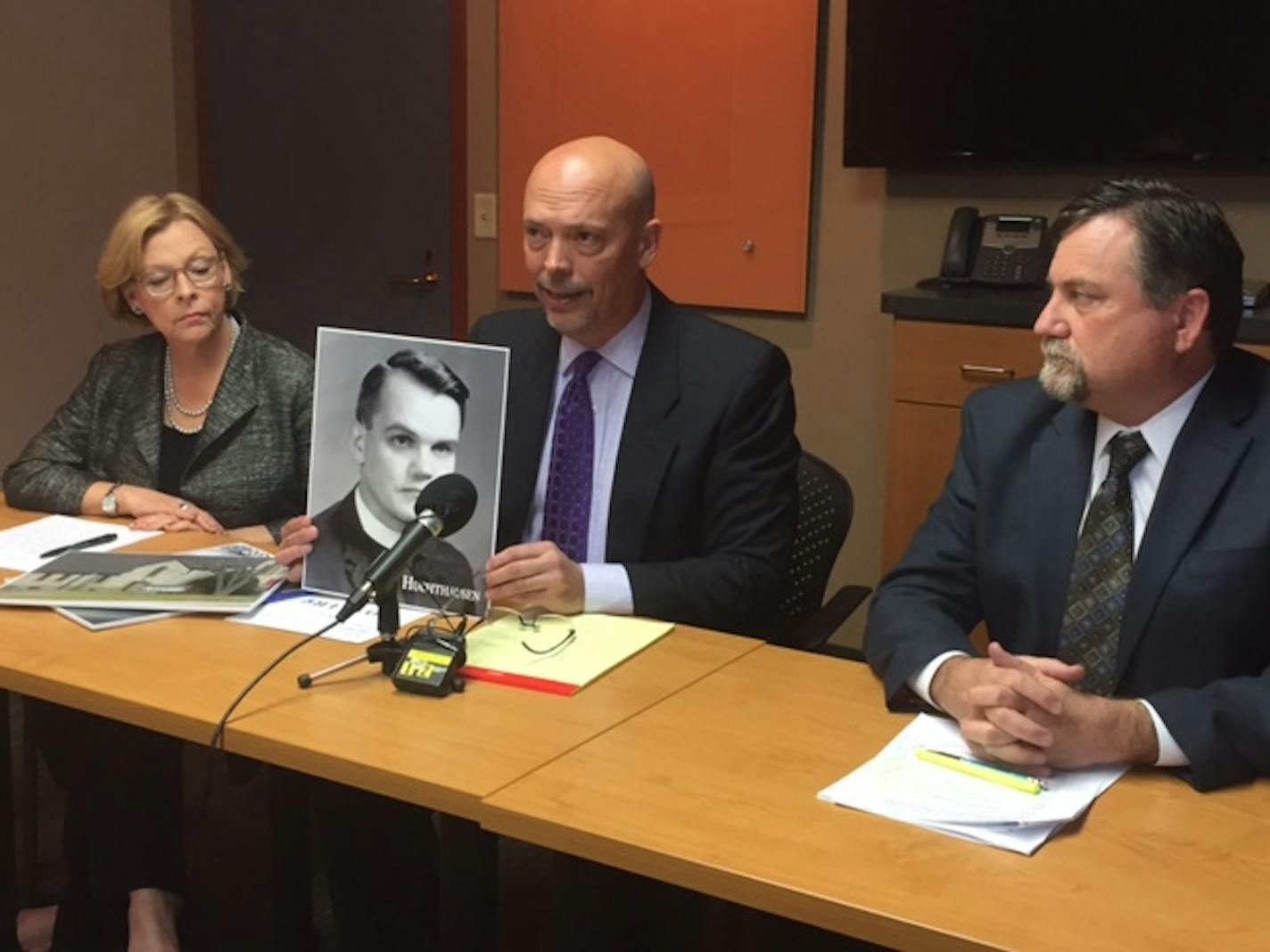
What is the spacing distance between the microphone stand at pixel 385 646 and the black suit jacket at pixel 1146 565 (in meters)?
0.62

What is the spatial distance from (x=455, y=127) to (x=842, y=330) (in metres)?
1.48

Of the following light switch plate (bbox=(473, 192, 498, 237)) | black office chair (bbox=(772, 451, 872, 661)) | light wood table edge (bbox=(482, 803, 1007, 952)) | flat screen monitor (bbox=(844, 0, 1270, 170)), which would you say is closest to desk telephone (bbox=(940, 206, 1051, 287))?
flat screen monitor (bbox=(844, 0, 1270, 170))

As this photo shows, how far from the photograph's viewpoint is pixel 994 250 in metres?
3.53

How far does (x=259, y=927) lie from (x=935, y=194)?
2.41m

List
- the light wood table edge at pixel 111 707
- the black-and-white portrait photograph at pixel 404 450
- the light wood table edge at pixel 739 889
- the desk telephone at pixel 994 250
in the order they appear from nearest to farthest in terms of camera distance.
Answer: the light wood table edge at pixel 739 889 < the light wood table edge at pixel 111 707 < the black-and-white portrait photograph at pixel 404 450 < the desk telephone at pixel 994 250

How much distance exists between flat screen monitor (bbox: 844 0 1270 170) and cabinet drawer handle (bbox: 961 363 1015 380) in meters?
0.59

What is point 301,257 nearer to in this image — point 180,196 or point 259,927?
point 180,196

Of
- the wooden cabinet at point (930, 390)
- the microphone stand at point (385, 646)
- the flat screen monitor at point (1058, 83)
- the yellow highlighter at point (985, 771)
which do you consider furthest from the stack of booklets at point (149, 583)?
the flat screen monitor at point (1058, 83)

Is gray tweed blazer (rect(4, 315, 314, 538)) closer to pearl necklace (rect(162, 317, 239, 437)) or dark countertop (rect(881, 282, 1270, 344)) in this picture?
pearl necklace (rect(162, 317, 239, 437))

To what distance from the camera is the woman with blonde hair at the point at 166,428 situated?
2.52 metres

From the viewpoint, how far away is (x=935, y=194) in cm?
375

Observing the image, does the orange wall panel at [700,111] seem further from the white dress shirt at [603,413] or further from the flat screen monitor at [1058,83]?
the white dress shirt at [603,413]

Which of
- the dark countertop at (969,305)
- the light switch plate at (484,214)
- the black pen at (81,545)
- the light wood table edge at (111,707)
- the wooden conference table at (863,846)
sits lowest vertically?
the light wood table edge at (111,707)

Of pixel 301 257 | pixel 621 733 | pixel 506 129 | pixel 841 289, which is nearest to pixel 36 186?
pixel 301 257
